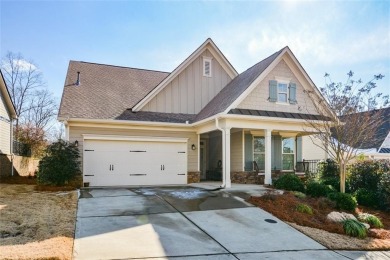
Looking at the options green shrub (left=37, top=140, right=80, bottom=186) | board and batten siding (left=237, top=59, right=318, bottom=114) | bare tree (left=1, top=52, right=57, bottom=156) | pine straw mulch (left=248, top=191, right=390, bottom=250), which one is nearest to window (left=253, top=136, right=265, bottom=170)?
board and batten siding (left=237, top=59, right=318, bottom=114)

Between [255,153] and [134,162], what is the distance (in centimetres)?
633

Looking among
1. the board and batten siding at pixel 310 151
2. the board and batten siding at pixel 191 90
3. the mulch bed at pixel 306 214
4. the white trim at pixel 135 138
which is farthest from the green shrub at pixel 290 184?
the board and batten siding at pixel 310 151

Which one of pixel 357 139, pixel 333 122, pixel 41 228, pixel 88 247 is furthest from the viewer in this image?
pixel 333 122

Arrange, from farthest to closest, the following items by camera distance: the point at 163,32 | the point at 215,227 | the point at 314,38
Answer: the point at 163,32 < the point at 314,38 < the point at 215,227

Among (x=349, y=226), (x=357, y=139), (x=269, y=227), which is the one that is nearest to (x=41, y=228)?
(x=269, y=227)

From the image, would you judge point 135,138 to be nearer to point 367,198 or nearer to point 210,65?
point 210,65

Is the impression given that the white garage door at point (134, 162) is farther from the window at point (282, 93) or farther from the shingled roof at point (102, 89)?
the window at point (282, 93)

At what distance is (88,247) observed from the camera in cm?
584

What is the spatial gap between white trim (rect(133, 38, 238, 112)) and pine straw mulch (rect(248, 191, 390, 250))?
7.68 m

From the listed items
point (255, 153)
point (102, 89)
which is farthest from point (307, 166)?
point (102, 89)

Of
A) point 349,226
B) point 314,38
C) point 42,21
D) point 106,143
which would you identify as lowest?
point 349,226

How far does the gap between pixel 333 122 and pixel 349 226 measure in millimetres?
4913

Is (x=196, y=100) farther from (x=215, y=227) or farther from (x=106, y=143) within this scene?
(x=215, y=227)

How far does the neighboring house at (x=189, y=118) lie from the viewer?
1385 cm
